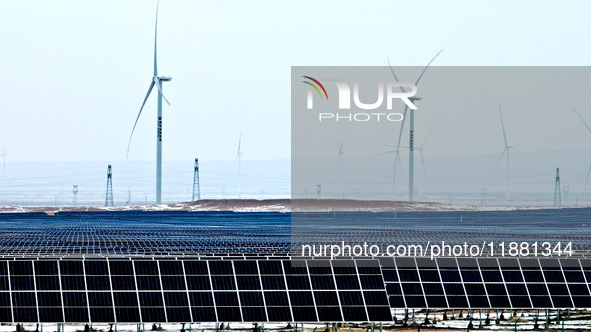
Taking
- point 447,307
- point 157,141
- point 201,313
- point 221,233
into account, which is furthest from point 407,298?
point 157,141

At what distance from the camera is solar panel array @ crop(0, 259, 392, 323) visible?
4384cm

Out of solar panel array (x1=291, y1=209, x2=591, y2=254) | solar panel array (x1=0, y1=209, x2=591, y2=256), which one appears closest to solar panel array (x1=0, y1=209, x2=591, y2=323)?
solar panel array (x1=0, y1=209, x2=591, y2=256)

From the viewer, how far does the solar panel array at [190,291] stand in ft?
144

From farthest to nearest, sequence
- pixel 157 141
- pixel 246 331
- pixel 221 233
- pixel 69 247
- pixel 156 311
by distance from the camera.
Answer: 1. pixel 157 141
2. pixel 221 233
3. pixel 69 247
4. pixel 246 331
5. pixel 156 311

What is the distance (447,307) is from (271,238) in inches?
2110

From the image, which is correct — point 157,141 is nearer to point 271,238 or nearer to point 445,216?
point 445,216

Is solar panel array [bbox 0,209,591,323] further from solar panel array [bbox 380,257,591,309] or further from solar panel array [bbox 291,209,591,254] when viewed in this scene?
solar panel array [bbox 291,209,591,254]

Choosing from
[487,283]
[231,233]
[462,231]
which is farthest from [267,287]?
[462,231]

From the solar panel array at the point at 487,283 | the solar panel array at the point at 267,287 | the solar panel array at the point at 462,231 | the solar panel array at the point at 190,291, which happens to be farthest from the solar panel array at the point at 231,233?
the solar panel array at the point at 190,291

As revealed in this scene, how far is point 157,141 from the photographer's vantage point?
170 metres

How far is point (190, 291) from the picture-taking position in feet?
148

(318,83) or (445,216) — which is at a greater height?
(318,83)

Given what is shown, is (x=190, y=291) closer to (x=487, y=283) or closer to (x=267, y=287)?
(x=267, y=287)

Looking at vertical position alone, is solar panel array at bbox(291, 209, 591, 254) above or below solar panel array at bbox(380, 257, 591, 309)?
below
